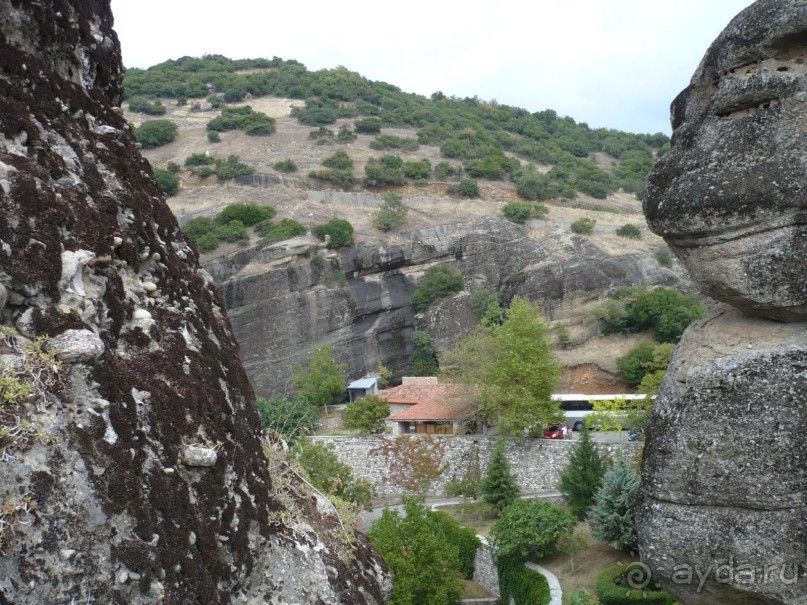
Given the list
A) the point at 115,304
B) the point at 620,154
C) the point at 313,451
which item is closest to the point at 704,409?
the point at 115,304

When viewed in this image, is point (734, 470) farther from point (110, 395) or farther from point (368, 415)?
point (368, 415)

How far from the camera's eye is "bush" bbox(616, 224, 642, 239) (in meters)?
45.4

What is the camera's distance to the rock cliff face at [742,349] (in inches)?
162

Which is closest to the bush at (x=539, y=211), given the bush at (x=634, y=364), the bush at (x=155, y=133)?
the bush at (x=634, y=364)

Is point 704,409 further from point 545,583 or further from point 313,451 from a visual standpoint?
point 313,451

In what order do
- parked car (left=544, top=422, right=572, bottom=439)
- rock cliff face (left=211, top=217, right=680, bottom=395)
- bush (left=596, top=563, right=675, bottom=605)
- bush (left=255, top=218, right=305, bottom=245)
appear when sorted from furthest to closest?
bush (left=255, top=218, right=305, bottom=245), rock cliff face (left=211, top=217, right=680, bottom=395), parked car (left=544, top=422, right=572, bottom=439), bush (left=596, top=563, right=675, bottom=605)

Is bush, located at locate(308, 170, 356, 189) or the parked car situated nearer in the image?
the parked car

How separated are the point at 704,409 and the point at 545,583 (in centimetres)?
1211

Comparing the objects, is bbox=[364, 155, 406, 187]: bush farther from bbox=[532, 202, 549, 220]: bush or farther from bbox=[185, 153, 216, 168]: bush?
bbox=[185, 153, 216, 168]: bush

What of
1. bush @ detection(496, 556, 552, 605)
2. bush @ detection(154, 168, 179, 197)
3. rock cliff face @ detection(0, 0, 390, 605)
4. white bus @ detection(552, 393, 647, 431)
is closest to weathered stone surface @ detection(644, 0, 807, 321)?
rock cliff face @ detection(0, 0, 390, 605)

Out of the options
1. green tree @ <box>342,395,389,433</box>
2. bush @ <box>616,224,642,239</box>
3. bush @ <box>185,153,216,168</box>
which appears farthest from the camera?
bush @ <box>185,153,216,168</box>

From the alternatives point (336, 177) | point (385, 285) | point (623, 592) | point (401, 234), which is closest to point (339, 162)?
point (336, 177)

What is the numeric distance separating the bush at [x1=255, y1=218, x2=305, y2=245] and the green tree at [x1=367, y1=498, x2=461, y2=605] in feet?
82.8

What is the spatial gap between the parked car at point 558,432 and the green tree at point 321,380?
1083 cm
